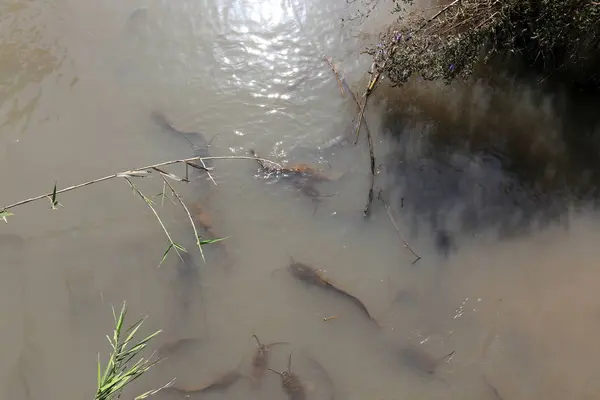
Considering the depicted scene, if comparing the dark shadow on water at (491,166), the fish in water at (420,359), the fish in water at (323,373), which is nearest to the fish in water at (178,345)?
the fish in water at (323,373)

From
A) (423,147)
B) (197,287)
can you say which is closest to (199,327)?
(197,287)

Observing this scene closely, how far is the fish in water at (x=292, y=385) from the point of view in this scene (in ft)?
9.34

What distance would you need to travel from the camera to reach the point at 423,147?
3018 millimetres

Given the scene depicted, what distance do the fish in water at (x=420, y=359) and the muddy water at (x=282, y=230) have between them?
0.8 inches

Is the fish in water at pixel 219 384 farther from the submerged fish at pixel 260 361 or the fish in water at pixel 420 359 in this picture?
the fish in water at pixel 420 359

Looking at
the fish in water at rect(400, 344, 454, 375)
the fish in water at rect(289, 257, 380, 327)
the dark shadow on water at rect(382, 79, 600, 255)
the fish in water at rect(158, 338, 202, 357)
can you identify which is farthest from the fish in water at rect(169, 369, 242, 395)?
the dark shadow on water at rect(382, 79, 600, 255)

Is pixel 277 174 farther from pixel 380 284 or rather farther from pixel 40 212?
pixel 40 212

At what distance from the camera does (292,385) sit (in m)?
2.86

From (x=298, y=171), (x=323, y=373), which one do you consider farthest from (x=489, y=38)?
(x=323, y=373)

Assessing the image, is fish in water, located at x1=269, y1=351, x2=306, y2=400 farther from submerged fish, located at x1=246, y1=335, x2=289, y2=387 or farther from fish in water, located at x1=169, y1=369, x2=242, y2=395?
fish in water, located at x1=169, y1=369, x2=242, y2=395

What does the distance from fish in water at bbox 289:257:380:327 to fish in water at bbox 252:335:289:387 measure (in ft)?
1.33

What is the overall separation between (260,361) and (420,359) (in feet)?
2.98

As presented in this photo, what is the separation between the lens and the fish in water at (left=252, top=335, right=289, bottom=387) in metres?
2.87

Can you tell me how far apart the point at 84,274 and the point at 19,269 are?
0.38 m
